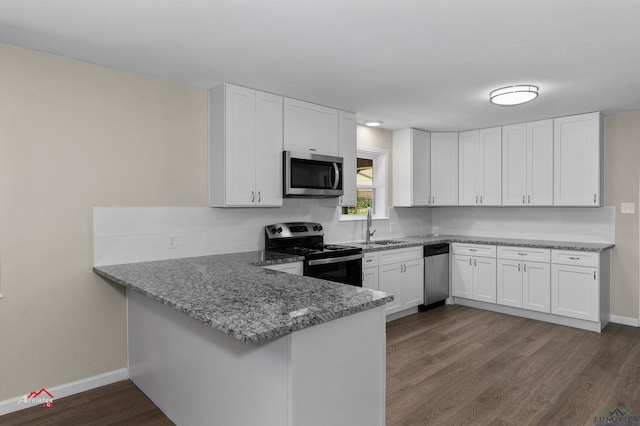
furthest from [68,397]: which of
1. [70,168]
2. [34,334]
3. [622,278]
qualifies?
[622,278]

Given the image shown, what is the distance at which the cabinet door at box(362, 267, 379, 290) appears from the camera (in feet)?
13.4

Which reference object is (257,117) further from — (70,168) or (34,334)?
(34,334)

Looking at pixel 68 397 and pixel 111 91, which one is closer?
pixel 68 397

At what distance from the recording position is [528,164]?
4.68 metres

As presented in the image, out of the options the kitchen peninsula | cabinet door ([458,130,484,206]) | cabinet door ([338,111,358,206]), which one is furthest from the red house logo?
cabinet door ([458,130,484,206])

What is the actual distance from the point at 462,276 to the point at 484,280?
288 mm

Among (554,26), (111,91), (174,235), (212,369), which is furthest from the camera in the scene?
(174,235)

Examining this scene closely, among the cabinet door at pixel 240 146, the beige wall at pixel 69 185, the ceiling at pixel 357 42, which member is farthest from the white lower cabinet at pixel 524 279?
the beige wall at pixel 69 185

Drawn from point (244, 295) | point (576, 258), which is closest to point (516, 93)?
point (576, 258)

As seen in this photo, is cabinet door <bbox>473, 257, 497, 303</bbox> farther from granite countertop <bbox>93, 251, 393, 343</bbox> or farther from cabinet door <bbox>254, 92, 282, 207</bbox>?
granite countertop <bbox>93, 251, 393, 343</bbox>

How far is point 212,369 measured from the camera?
2027mm

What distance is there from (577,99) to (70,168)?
433 centimetres

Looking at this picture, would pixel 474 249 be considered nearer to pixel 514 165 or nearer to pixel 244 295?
pixel 514 165

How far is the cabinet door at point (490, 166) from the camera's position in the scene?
4949 mm
